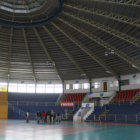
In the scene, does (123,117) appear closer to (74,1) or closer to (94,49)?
(94,49)

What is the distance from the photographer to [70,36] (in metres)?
33.9

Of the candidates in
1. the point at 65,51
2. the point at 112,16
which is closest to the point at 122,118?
→ the point at 65,51

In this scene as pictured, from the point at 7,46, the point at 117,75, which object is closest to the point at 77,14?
the point at 7,46

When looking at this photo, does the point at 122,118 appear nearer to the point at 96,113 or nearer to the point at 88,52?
the point at 96,113

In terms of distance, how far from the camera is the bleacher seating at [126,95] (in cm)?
4266

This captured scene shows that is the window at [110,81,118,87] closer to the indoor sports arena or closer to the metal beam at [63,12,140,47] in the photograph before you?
the indoor sports arena

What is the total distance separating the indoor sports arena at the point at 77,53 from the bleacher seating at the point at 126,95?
2 cm

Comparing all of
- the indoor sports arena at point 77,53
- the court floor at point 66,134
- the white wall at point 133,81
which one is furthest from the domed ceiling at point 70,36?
the court floor at point 66,134

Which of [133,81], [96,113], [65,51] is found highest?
[65,51]

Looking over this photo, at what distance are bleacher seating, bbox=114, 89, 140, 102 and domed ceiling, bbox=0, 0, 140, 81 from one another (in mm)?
4410

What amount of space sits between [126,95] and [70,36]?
64.7 feet

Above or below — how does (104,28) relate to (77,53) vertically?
above

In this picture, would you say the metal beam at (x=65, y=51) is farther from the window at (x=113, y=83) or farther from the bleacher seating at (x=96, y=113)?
the bleacher seating at (x=96, y=113)

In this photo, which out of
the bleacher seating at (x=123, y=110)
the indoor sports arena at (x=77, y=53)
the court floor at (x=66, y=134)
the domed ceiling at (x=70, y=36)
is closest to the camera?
the court floor at (x=66, y=134)
